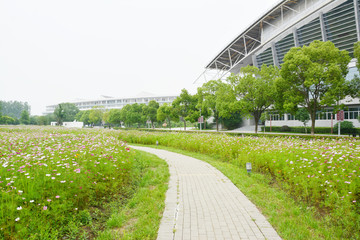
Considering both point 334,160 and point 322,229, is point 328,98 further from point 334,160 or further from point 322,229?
point 322,229

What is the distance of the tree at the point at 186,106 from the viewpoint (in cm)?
4009

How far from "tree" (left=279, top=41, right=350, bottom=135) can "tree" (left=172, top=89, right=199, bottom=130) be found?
19.5m

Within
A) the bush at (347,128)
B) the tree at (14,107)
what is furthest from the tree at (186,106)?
the tree at (14,107)

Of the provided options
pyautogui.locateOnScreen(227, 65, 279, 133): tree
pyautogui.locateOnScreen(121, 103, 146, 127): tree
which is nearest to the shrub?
pyautogui.locateOnScreen(227, 65, 279, 133): tree

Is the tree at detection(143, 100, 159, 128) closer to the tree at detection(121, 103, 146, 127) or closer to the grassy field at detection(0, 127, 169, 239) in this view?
the tree at detection(121, 103, 146, 127)

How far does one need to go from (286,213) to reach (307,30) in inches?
1595

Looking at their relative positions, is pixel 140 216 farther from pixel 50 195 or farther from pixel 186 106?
pixel 186 106

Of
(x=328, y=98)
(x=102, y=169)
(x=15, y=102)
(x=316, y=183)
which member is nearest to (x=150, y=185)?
(x=102, y=169)

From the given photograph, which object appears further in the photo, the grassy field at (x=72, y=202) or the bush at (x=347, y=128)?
the bush at (x=347, y=128)

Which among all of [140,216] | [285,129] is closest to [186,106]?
[285,129]

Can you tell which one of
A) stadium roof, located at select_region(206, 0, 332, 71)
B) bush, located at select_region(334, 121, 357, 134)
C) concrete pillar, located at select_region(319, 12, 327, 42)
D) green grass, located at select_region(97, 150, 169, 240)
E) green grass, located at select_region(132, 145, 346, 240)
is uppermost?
stadium roof, located at select_region(206, 0, 332, 71)

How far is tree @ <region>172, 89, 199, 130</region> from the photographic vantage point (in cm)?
4009

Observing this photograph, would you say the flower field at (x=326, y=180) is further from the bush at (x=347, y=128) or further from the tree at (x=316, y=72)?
the bush at (x=347, y=128)

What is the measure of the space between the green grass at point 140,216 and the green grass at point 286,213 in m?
2.29
